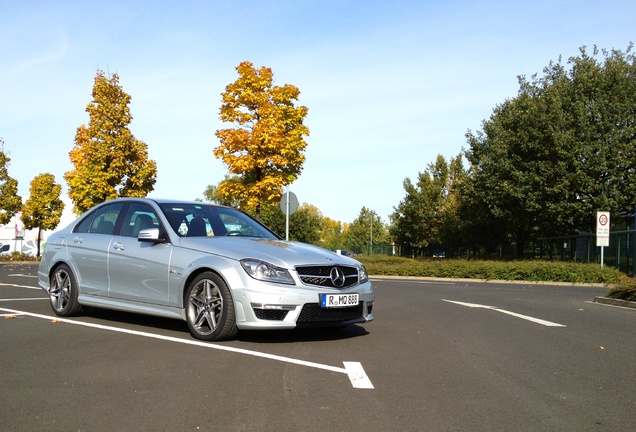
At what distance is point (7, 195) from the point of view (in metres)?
46.2

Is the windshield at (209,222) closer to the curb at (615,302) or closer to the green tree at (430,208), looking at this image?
the curb at (615,302)

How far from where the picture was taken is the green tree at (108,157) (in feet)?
122

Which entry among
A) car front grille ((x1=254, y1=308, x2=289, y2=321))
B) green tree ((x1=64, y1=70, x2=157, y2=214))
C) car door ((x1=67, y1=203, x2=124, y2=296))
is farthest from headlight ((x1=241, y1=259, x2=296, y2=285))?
green tree ((x1=64, y1=70, x2=157, y2=214))

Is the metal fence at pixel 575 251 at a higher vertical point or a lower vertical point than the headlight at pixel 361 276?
higher

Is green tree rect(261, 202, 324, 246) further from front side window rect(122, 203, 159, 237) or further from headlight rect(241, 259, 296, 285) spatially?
headlight rect(241, 259, 296, 285)

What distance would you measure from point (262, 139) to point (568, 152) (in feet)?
49.9

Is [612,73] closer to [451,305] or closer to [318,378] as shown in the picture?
[451,305]

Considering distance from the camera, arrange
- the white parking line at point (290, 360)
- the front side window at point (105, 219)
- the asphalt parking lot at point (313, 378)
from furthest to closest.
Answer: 1. the front side window at point (105, 219)
2. the white parking line at point (290, 360)
3. the asphalt parking lot at point (313, 378)

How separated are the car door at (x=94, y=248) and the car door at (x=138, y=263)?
0.57 feet

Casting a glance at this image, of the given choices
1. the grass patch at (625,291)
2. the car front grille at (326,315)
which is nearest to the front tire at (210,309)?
the car front grille at (326,315)

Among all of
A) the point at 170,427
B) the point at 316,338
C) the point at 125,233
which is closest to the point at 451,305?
the point at 316,338

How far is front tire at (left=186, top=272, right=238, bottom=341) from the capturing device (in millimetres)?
6672

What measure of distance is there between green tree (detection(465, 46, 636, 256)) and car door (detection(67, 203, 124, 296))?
27.9m

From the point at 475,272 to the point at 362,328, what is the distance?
63.9 ft
